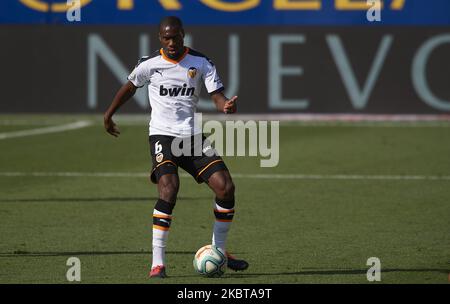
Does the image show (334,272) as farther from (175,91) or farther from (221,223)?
(175,91)

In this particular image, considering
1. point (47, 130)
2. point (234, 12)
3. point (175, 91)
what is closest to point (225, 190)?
point (175, 91)

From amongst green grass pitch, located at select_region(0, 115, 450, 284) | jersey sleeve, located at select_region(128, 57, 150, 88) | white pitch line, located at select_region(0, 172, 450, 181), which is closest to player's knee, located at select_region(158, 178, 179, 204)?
→ green grass pitch, located at select_region(0, 115, 450, 284)

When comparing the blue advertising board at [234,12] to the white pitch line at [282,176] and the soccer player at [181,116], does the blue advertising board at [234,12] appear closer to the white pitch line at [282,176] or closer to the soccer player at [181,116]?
the white pitch line at [282,176]

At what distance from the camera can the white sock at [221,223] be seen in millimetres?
9984

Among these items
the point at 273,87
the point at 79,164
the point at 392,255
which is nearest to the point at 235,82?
the point at 273,87

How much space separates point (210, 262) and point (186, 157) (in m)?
1.03

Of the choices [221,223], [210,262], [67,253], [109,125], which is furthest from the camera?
[67,253]

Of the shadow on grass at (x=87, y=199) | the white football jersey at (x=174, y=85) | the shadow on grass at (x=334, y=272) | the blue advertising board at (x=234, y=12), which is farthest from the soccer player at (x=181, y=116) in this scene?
the blue advertising board at (x=234, y=12)

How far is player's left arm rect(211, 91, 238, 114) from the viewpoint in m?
9.77

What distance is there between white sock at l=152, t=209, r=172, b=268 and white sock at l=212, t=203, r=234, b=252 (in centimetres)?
50

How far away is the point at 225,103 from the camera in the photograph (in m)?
9.88

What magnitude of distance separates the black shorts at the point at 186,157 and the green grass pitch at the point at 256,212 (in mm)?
883

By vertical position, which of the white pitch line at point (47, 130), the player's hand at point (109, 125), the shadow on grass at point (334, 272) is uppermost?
the white pitch line at point (47, 130)

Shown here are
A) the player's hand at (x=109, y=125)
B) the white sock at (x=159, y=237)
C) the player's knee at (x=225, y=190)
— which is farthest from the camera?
the player's hand at (x=109, y=125)
